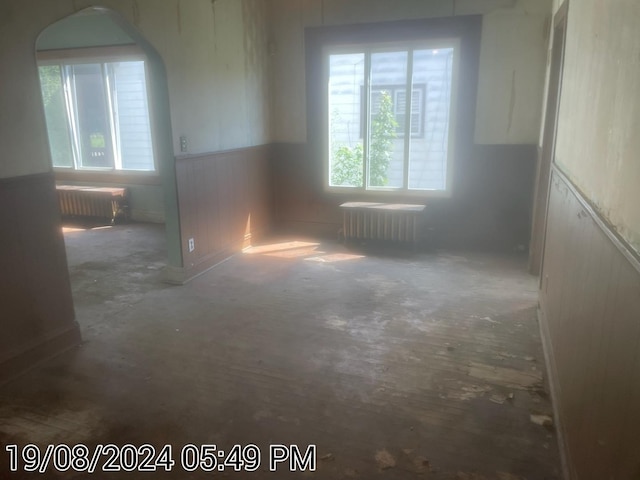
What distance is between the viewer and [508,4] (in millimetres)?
5023

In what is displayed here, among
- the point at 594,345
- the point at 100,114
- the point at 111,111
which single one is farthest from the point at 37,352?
the point at 100,114

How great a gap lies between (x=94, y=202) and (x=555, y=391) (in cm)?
690

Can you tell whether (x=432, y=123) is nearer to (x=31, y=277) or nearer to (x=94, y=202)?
(x=31, y=277)

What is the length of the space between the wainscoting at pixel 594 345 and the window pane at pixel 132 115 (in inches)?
244

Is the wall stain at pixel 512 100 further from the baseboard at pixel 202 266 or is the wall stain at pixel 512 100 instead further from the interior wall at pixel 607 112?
the baseboard at pixel 202 266

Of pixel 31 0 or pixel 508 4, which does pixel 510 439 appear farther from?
pixel 508 4

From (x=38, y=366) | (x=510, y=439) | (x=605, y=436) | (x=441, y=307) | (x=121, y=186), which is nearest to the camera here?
(x=605, y=436)

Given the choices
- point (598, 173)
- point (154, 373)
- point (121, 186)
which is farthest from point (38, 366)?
point (121, 186)

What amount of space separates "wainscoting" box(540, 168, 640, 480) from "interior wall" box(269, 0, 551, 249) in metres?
2.70

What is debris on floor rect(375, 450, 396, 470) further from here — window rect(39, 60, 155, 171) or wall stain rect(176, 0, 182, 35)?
window rect(39, 60, 155, 171)

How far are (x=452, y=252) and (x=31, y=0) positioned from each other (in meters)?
4.64

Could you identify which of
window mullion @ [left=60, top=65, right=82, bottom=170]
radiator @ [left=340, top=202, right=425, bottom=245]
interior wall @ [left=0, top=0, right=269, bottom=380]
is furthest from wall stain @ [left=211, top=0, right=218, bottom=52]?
window mullion @ [left=60, top=65, right=82, bottom=170]

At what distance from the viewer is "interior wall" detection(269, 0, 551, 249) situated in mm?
5102

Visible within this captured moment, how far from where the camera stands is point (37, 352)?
122 inches
